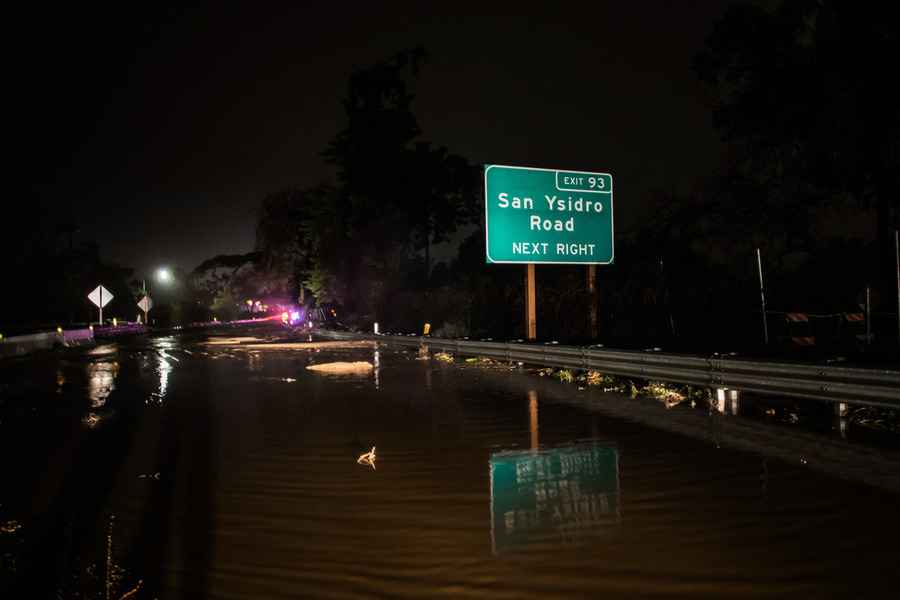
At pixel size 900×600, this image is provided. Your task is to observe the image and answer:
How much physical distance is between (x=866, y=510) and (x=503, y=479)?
3019 mm

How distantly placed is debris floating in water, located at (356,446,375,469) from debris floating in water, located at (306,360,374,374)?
455 inches

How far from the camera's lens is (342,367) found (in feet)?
71.6

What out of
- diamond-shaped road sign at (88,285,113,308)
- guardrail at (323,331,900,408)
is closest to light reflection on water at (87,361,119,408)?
guardrail at (323,331,900,408)

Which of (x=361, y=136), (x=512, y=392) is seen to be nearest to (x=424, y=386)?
(x=512, y=392)

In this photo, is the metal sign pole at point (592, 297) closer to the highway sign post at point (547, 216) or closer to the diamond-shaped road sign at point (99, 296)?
the highway sign post at point (547, 216)

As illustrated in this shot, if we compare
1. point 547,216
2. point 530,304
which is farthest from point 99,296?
point 547,216

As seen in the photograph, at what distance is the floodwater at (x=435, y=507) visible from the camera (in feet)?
15.6

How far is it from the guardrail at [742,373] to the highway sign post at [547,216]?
12.4 ft

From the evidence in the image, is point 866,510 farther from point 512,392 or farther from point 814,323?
point 814,323

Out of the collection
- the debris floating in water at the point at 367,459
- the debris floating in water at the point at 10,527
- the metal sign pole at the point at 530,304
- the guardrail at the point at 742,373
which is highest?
the metal sign pole at the point at 530,304

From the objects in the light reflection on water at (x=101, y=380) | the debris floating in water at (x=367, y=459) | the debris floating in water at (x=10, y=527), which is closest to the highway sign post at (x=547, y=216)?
the light reflection on water at (x=101, y=380)

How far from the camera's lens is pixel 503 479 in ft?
24.4

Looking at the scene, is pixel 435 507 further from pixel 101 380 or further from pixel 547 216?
pixel 547 216

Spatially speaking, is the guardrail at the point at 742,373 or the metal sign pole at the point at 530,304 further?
the metal sign pole at the point at 530,304
